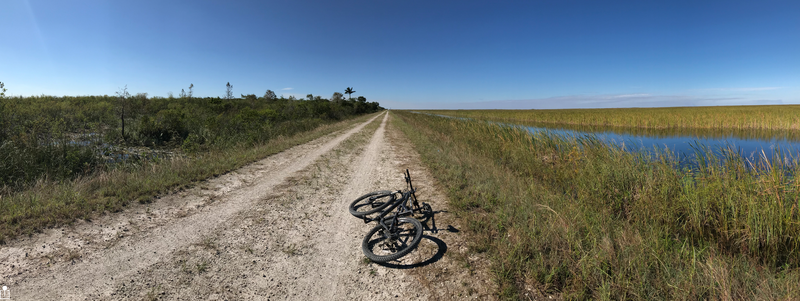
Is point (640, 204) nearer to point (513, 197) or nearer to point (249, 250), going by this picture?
point (513, 197)

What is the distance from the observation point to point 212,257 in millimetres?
3463

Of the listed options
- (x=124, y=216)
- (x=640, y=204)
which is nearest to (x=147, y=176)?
(x=124, y=216)

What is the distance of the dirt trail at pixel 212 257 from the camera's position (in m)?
2.83

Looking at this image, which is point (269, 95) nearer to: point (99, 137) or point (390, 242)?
point (99, 137)

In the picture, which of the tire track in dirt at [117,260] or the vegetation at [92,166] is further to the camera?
the vegetation at [92,166]

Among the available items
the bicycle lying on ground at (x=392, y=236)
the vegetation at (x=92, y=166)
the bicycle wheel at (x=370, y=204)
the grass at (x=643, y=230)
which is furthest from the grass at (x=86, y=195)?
the grass at (x=643, y=230)

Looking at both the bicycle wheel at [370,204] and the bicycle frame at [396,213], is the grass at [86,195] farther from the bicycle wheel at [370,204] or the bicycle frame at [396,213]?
the bicycle frame at [396,213]

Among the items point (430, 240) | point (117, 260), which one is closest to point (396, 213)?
point (430, 240)

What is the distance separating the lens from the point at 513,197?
5.45 m

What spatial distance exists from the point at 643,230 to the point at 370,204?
439 cm

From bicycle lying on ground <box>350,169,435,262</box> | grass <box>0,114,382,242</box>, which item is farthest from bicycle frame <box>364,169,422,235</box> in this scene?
grass <box>0,114,382,242</box>

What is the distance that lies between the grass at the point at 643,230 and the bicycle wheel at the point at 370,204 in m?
1.25

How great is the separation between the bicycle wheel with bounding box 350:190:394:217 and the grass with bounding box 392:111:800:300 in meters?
1.25

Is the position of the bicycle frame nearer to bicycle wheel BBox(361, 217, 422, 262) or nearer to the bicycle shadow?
bicycle wheel BBox(361, 217, 422, 262)
